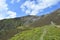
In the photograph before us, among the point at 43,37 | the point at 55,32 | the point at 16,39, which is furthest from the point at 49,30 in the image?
the point at 16,39

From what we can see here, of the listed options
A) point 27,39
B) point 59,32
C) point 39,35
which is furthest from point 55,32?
point 27,39

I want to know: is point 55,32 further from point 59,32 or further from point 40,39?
point 40,39

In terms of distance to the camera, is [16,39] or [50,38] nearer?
[50,38]

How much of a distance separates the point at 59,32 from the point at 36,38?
31.9 ft

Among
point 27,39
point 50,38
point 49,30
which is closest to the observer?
point 50,38

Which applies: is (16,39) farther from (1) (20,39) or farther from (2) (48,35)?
(2) (48,35)

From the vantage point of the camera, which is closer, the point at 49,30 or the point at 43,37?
the point at 43,37

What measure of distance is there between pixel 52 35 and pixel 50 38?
4.08m

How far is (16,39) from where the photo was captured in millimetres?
75812

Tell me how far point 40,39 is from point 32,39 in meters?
3.55

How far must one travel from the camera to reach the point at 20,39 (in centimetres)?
7344

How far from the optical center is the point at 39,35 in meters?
71.9

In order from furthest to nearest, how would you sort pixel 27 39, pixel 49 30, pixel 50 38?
1. pixel 49 30
2. pixel 27 39
3. pixel 50 38

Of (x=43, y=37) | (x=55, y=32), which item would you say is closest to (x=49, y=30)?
(x=55, y=32)
